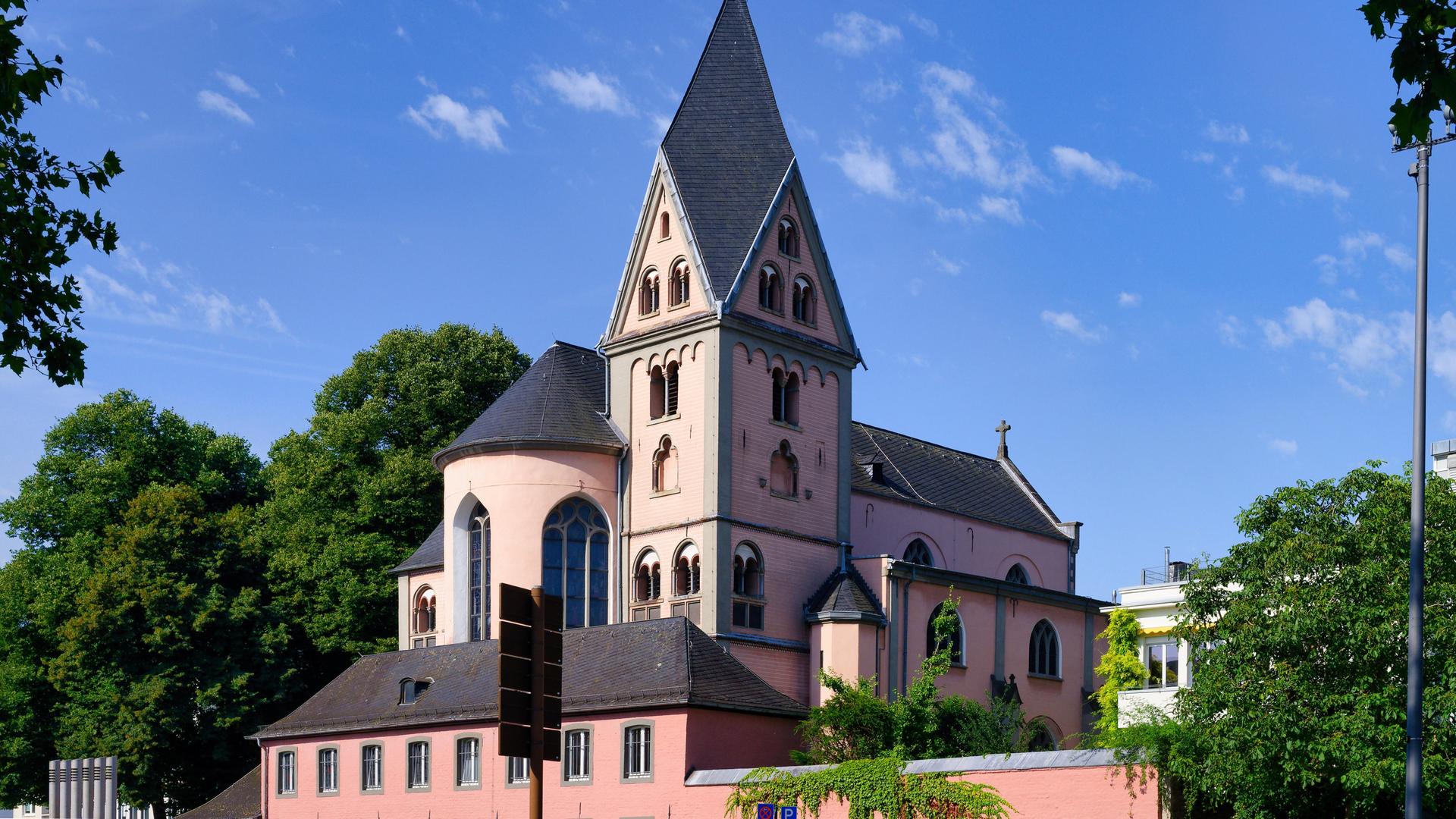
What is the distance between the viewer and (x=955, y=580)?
178 ft

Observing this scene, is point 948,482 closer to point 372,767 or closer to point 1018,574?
point 1018,574

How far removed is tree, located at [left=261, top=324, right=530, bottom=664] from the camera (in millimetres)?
65562

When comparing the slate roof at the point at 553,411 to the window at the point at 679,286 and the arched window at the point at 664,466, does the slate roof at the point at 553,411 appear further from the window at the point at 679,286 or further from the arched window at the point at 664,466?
the window at the point at 679,286

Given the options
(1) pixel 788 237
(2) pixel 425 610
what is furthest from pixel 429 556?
(1) pixel 788 237

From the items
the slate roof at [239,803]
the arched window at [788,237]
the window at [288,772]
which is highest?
the arched window at [788,237]

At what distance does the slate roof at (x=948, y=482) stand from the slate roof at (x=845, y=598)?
475 centimetres

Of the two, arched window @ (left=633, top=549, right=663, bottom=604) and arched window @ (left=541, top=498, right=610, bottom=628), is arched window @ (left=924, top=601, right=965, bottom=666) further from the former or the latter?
arched window @ (left=541, top=498, right=610, bottom=628)

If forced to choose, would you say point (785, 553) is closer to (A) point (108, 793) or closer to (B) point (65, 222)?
(A) point (108, 793)

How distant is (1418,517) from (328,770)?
34.2m

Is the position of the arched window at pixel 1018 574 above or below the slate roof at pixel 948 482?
below

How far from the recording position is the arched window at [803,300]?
5438cm

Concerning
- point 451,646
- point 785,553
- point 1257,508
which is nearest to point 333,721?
point 451,646

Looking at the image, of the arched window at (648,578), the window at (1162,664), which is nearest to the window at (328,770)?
the arched window at (648,578)

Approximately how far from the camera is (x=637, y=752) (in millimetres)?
43188
